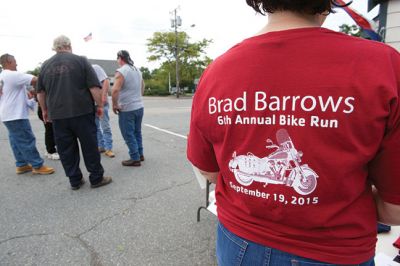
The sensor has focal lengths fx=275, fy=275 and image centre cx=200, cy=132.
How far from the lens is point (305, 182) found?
82 centimetres

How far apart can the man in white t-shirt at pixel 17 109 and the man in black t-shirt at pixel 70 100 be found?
2.17ft

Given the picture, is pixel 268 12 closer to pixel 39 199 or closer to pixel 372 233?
pixel 372 233

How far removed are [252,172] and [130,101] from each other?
3.66 m

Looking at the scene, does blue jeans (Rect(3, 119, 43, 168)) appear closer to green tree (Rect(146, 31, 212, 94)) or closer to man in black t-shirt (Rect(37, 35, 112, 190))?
man in black t-shirt (Rect(37, 35, 112, 190))

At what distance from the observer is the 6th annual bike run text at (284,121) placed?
2.49 ft

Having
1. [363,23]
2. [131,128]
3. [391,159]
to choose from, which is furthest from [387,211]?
[131,128]

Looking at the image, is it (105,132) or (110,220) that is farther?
(105,132)

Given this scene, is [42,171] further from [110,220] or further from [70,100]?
[110,220]

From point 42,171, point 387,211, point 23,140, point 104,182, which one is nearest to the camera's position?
point 387,211

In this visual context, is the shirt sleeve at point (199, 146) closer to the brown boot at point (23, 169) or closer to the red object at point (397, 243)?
the red object at point (397, 243)

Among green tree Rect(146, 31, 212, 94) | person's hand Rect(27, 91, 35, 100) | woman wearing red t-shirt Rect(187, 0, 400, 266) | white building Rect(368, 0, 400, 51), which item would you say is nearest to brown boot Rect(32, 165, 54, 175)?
person's hand Rect(27, 91, 35, 100)

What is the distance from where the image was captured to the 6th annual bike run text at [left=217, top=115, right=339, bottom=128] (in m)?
0.76

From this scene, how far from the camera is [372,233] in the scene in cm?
89

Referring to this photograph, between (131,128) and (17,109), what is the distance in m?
1.60
